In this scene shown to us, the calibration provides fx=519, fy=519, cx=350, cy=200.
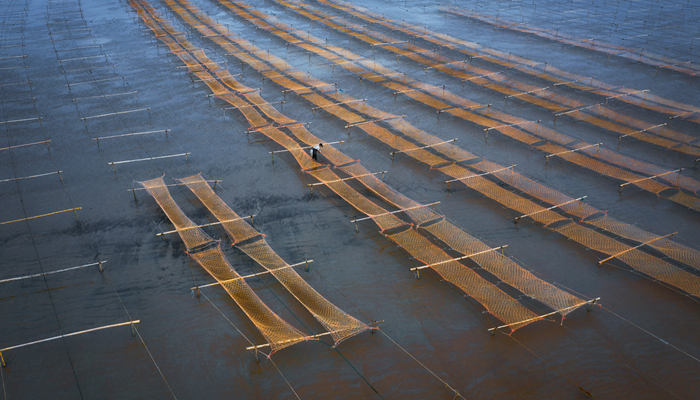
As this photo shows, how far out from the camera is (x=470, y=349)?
11.4 m

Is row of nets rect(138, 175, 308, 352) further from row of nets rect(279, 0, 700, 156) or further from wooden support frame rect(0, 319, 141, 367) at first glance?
row of nets rect(279, 0, 700, 156)

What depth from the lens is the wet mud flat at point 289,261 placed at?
10.9 metres

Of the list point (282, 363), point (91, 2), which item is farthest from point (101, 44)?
point (282, 363)

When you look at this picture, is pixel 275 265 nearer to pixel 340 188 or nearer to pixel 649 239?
pixel 340 188

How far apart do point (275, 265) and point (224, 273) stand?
1280 mm

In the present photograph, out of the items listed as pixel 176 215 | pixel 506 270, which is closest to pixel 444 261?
pixel 506 270

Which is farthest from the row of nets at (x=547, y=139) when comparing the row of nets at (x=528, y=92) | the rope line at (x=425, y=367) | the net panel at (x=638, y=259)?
the rope line at (x=425, y=367)

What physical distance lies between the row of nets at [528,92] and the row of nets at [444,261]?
34.3ft

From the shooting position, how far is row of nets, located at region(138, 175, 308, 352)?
11078 millimetres

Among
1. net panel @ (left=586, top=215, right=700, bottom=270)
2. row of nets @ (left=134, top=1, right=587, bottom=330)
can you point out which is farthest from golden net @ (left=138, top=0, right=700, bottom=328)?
net panel @ (left=586, top=215, right=700, bottom=270)

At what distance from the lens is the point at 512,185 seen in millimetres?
16953

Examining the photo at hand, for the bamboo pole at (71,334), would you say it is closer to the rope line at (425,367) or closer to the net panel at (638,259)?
the rope line at (425,367)

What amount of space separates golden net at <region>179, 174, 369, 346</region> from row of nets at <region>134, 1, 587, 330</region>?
33 millimetres

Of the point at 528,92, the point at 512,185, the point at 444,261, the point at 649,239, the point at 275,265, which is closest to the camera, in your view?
the point at 444,261
